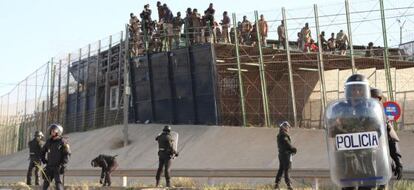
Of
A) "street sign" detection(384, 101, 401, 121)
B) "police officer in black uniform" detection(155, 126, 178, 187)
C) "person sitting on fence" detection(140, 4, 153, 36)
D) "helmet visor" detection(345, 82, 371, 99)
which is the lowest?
"police officer in black uniform" detection(155, 126, 178, 187)

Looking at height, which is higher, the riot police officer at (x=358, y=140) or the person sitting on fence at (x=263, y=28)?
the person sitting on fence at (x=263, y=28)

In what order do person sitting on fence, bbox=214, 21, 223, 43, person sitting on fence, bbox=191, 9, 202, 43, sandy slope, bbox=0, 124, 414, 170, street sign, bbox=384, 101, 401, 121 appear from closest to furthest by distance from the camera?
street sign, bbox=384, 101, 401, 121
sandy slope, bbox=0, 124, 414, 170
person sitting on fence, bbox=214, 21, 223, 43
person sitting on fence, bbox=191, 9, 202, 43

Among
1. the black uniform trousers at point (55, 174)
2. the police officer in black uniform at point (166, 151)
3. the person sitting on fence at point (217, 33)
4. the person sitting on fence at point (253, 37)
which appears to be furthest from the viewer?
the person sitting on fence at point (253, 37)

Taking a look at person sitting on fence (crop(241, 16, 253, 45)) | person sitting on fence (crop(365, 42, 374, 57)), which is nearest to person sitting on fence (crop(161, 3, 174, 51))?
person sitting on fence (crop(241, 16, 253, 45))

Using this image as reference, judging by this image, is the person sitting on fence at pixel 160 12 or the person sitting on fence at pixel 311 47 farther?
the person sitting on fence at pixel 160 12

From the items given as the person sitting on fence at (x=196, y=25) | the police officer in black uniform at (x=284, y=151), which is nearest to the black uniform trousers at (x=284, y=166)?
the police officer in black uniform at (x=284, y=151)

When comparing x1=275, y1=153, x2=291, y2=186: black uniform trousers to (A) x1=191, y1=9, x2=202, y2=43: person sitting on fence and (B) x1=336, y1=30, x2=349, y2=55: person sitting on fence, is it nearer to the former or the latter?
(B) x1=336, y1=30, x2=349, y2=55: person sitting on fence

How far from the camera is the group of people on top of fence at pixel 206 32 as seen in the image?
2725 cm

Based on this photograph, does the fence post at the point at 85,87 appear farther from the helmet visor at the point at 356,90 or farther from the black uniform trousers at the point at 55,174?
the helmet visor at the point at 356,90

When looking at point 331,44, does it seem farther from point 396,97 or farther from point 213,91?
point 213,91

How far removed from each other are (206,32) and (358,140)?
72.1ft

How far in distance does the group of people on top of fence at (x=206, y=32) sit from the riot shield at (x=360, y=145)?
2131cm

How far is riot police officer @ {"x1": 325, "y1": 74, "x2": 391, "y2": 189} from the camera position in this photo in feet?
18.7

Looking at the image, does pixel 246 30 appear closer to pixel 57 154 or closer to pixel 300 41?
pixel 300 41
